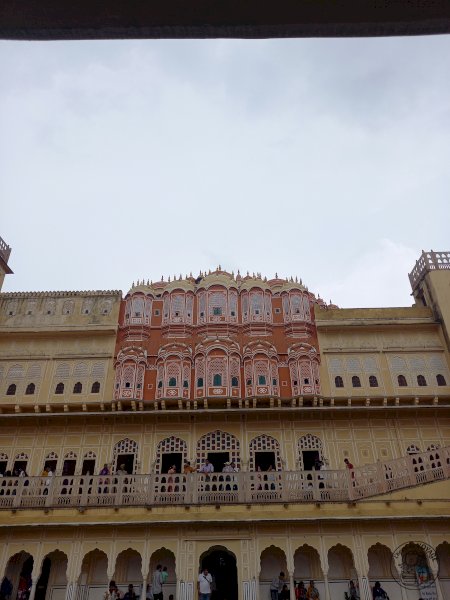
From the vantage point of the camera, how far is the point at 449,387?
75.4 feet

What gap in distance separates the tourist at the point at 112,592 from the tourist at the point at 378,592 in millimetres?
8649

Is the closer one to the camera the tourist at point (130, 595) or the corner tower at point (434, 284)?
the tourist at point (130, 595)

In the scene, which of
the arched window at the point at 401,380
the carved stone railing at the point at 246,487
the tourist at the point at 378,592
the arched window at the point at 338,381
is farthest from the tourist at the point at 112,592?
the arched window at the point at 401,380

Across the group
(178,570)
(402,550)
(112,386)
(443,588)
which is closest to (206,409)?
(112,386)

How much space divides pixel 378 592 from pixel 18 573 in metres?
13.0

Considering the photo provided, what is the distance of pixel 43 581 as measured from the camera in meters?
19.1

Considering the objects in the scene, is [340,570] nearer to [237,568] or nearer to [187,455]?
[237,568]

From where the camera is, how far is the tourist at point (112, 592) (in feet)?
55.6

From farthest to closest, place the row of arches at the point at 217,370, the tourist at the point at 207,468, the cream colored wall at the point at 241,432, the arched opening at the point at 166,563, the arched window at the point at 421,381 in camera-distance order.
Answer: the arched window at the point at 421,381 → the row of arches at the point at 217,370 → the cream colored wall at the point at 241,432 → the tourist at the point at 207,468 → the arched opening at the point at 166,563

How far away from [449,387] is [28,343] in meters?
19.9

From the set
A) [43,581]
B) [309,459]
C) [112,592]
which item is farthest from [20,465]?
[309,459]

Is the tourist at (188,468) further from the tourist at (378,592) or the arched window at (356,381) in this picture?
the arched window at (356,381)

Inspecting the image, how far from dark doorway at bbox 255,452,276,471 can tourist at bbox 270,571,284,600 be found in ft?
16.0

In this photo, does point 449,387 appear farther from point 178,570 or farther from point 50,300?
point 50,300
